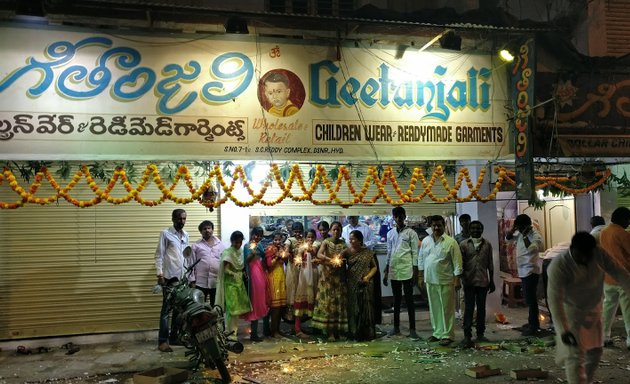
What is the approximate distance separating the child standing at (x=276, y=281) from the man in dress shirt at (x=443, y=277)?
2469 millimetres

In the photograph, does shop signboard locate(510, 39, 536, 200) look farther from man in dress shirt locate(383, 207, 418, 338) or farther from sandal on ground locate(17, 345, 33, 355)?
sandal on ground locate(17, 345, 33, 355)

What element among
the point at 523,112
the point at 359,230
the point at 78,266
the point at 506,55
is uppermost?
the point at 506,55

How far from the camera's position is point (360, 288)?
27.3 ft

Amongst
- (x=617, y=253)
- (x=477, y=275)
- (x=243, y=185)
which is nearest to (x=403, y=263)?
(x=477, y=275)

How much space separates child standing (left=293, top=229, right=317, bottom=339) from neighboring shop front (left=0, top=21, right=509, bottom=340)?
1450 mm

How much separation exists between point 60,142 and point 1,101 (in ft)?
2.96

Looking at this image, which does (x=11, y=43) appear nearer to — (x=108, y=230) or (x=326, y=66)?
(x=108, y=230)

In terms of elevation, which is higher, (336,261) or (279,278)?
(336,261)

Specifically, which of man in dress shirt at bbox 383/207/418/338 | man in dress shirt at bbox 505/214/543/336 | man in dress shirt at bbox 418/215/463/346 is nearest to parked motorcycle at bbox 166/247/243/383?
man in dress shirt at bbox 383/207/418/338

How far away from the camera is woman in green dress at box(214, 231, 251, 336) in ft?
26.5

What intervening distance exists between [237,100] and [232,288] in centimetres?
301

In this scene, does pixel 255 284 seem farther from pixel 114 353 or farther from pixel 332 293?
pixel 114 353

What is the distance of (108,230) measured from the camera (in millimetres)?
8914

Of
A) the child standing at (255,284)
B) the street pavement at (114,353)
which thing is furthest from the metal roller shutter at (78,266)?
the child standing at (255,284)
